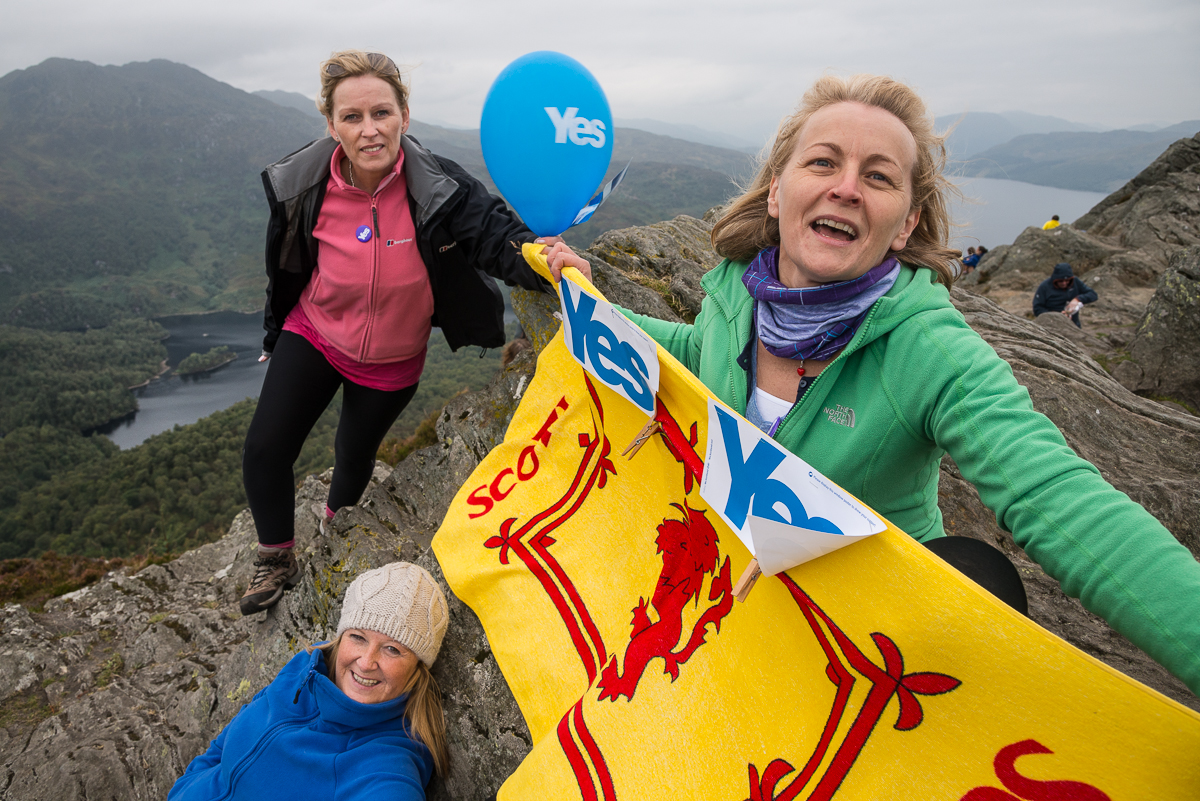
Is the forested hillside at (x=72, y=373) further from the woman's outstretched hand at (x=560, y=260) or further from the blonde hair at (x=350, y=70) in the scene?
the woman's outstretched hand at (x=560, y=260)

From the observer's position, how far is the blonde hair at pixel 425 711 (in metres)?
3.62

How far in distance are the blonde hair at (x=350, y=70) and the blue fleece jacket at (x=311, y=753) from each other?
151 inches

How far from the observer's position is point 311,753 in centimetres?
338

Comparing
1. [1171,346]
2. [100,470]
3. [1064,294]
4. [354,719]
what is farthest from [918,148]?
[100,470]

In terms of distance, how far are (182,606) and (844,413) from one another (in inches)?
381

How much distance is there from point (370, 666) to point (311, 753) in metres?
0.54

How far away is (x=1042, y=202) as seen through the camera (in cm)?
10188

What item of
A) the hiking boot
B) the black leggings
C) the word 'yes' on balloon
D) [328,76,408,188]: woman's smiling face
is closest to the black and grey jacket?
[328,76,408,188]: woman's smiling face

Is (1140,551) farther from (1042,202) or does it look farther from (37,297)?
(37,297)

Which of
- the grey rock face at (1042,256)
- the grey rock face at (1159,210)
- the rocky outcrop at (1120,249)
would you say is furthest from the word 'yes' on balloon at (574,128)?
the grey rock face at (1159,210)

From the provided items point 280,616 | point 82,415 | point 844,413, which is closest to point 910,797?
point 844,413

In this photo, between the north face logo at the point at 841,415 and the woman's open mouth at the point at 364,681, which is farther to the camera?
the woman's open mouth at the point at 364,681

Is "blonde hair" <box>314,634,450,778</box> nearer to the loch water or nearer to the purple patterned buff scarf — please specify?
the purple patterned buff scarf

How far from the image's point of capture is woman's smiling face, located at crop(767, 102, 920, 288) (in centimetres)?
230
